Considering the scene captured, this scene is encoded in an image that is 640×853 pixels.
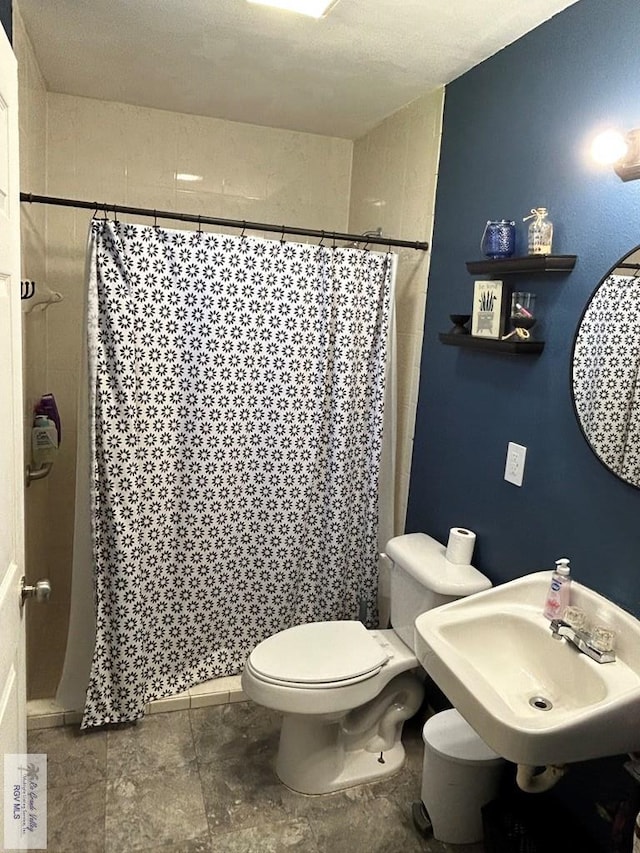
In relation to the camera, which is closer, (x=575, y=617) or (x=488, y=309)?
(x=575, y=617)

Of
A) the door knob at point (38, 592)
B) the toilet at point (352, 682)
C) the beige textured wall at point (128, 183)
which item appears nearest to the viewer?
the door knob at point (38, 592)

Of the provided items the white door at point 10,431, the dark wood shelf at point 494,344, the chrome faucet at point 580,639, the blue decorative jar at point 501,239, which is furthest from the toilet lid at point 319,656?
the blue decorative jar at point 501,239

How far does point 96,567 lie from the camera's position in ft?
7.09

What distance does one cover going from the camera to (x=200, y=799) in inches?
78.4

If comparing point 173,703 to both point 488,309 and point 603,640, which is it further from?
point 488,309

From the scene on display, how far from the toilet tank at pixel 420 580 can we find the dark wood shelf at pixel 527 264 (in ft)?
3.20

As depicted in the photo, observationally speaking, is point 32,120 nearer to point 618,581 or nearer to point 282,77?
point 282,77

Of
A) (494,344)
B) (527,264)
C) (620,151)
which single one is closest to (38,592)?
(494,344)

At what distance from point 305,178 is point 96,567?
2077mm

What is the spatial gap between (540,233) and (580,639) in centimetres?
110

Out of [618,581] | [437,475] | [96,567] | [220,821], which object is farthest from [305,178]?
[220,821]

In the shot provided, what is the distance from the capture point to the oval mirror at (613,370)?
1.53m

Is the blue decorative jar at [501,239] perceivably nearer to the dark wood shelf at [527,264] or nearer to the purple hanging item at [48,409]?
the dark wood shelf at [527,264]

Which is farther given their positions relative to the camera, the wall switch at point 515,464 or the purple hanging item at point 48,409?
the purple hanging item at point 48,409
